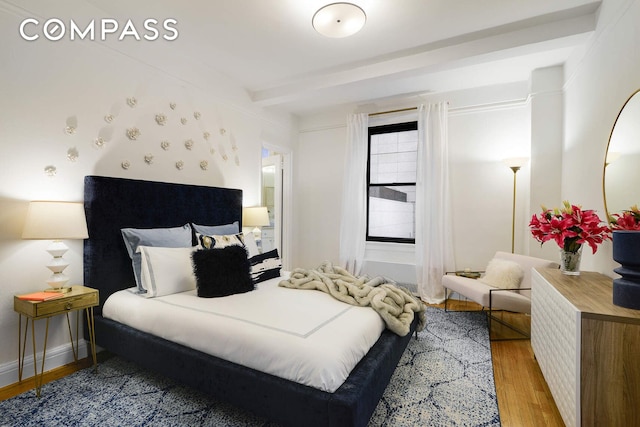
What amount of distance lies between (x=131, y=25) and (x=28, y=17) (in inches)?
28.7

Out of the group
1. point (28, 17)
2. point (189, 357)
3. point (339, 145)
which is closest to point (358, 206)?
point (339, 145)

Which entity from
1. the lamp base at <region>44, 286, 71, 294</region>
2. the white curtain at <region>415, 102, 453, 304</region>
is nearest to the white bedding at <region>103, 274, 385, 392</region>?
the lamp base at <region>44, 286, 71, 294</region>

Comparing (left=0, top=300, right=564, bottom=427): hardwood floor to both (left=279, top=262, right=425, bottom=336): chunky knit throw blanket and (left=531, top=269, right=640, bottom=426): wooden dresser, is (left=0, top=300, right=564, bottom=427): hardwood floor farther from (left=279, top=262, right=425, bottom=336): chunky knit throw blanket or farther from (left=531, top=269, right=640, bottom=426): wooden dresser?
(left=279, top=262, right=425, bottom=336): chunky knit throw blanket

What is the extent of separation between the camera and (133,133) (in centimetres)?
283

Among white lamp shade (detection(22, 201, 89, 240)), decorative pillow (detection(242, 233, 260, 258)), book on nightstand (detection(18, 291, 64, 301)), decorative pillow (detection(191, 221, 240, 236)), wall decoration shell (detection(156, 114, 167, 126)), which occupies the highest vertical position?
wall decoration shell (detection(156, 114, 167, 126))

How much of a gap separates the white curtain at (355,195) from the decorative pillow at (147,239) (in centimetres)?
243

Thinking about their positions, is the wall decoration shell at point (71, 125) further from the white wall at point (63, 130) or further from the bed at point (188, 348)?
the bed at point (188, 348)

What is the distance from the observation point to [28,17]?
2.17 metres

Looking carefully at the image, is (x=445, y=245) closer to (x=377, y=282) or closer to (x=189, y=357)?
(x=377, y=282)

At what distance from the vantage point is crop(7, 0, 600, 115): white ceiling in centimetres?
246

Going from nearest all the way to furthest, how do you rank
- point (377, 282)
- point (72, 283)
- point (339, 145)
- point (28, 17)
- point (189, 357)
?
point (189, 357)
point (28, 17)
point (72, 283)
point (377, 282)
point (339, 145)

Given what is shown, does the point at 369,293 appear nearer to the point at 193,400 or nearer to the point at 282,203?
the point at 193,400

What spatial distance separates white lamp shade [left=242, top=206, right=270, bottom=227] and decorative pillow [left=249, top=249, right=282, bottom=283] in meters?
0.90

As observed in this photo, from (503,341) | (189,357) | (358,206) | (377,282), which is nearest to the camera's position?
(189,357)
